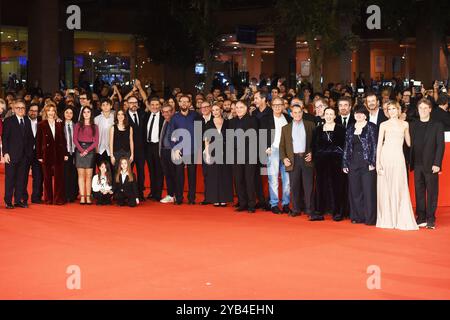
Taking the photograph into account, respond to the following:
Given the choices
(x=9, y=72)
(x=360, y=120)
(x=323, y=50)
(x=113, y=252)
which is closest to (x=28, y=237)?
(x=113, y=252)

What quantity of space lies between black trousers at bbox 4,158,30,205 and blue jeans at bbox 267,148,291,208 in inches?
163

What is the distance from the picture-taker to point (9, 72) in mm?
39562

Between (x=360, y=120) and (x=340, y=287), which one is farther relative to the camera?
(x=360, y=120)

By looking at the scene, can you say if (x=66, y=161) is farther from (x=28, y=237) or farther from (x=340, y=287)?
(x=340, y=287)

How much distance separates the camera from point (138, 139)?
14.6m

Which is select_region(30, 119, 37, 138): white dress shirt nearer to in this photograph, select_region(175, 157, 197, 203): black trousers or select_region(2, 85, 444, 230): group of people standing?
select_region(2, 85, 444, 230): group of people standing

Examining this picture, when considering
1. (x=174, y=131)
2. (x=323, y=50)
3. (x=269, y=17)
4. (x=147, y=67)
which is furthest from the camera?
(x=147, y=67)

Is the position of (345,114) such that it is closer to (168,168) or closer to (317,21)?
(168,168)

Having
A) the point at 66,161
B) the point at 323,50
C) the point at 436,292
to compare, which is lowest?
the point at 436,292

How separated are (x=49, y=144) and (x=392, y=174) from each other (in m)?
5.92

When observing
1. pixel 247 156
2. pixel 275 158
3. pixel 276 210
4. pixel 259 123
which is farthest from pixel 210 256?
pixel 259 123

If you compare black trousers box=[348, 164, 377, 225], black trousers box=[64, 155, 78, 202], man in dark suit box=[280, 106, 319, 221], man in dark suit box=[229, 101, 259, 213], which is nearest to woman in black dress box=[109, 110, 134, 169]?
black trousers box=[64, 155, 78, 202]

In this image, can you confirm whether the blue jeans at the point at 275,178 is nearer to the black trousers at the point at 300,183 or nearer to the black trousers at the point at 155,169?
the black trousers at the point at 300,183

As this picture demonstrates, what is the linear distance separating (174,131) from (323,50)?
10.0 meters
